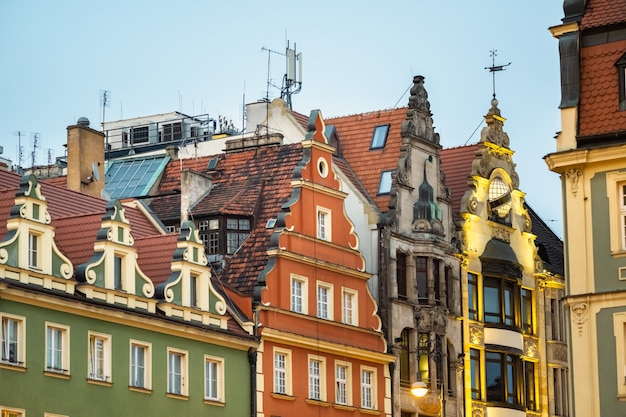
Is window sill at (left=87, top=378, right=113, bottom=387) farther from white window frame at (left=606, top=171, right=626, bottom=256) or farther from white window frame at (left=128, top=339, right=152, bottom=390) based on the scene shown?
white window frame at (left=606, top=171, right=626, bottom=256)

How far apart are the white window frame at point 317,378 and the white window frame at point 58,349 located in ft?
45.4

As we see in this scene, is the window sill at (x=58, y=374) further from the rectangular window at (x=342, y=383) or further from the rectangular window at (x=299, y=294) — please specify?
the rectangular window at (x=342, y=383)

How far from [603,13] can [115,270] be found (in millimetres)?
16831

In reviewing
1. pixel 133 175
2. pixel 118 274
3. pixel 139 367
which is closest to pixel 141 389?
pixel 139 367

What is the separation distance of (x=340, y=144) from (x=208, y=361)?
1845 cm

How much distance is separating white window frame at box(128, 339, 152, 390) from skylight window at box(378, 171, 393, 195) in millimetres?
18683

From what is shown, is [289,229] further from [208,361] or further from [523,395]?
[523,395]

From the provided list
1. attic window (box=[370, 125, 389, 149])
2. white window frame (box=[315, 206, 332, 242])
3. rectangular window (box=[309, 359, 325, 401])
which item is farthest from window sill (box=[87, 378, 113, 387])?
attic window (box=[370, 125, 389, 149])

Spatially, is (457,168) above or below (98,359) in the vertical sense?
above

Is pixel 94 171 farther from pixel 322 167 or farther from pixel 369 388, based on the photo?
pixel 369 388

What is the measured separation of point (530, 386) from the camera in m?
77.8

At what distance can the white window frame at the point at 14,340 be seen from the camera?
50.2 m

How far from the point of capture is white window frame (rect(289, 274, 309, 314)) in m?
63.7

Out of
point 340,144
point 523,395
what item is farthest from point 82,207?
point 523,395
